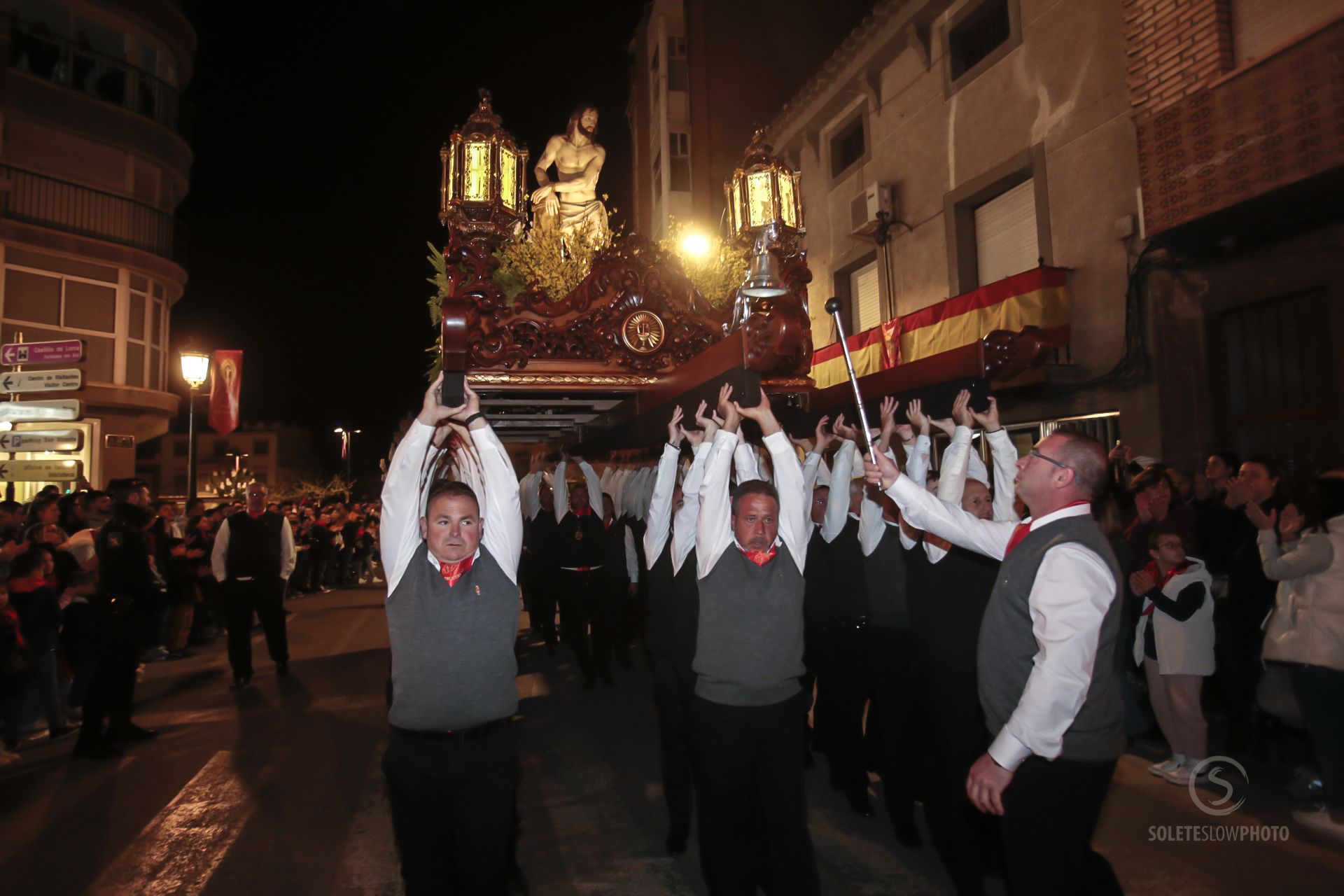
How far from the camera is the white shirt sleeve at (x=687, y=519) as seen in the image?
158 inches

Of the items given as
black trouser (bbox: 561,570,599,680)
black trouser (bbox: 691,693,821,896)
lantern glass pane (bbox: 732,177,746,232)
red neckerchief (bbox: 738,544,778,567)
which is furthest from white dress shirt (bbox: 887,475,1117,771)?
black trouser (bbox: 561,570,599,680)

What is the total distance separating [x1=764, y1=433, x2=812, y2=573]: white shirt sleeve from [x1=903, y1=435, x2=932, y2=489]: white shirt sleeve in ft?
3.44

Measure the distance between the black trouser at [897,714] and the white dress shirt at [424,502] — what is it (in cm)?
227

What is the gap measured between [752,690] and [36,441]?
978cm

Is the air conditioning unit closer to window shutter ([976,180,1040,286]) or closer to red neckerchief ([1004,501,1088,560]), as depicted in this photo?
window shutter ([976,180,1040,286])

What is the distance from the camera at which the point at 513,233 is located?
5.03m

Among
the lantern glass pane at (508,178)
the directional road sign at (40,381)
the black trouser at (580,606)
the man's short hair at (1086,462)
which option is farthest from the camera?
the directional road sign at (40,381)

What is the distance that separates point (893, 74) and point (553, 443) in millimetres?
8774

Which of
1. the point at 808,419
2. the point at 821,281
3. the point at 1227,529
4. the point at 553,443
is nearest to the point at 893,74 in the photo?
the point at 821,281

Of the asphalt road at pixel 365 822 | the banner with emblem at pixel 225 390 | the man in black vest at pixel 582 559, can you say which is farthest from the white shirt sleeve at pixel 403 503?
the banner with emblem at pixel 225 390

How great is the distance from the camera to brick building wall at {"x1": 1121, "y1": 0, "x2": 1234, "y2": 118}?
719 centimetres

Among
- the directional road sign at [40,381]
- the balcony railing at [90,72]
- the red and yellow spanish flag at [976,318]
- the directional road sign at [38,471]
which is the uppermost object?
the balcony railing at [90,72]

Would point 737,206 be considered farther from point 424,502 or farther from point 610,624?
point 610,624

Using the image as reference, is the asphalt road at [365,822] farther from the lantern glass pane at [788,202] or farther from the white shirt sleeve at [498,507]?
the lantern glass pane at [788,202]
